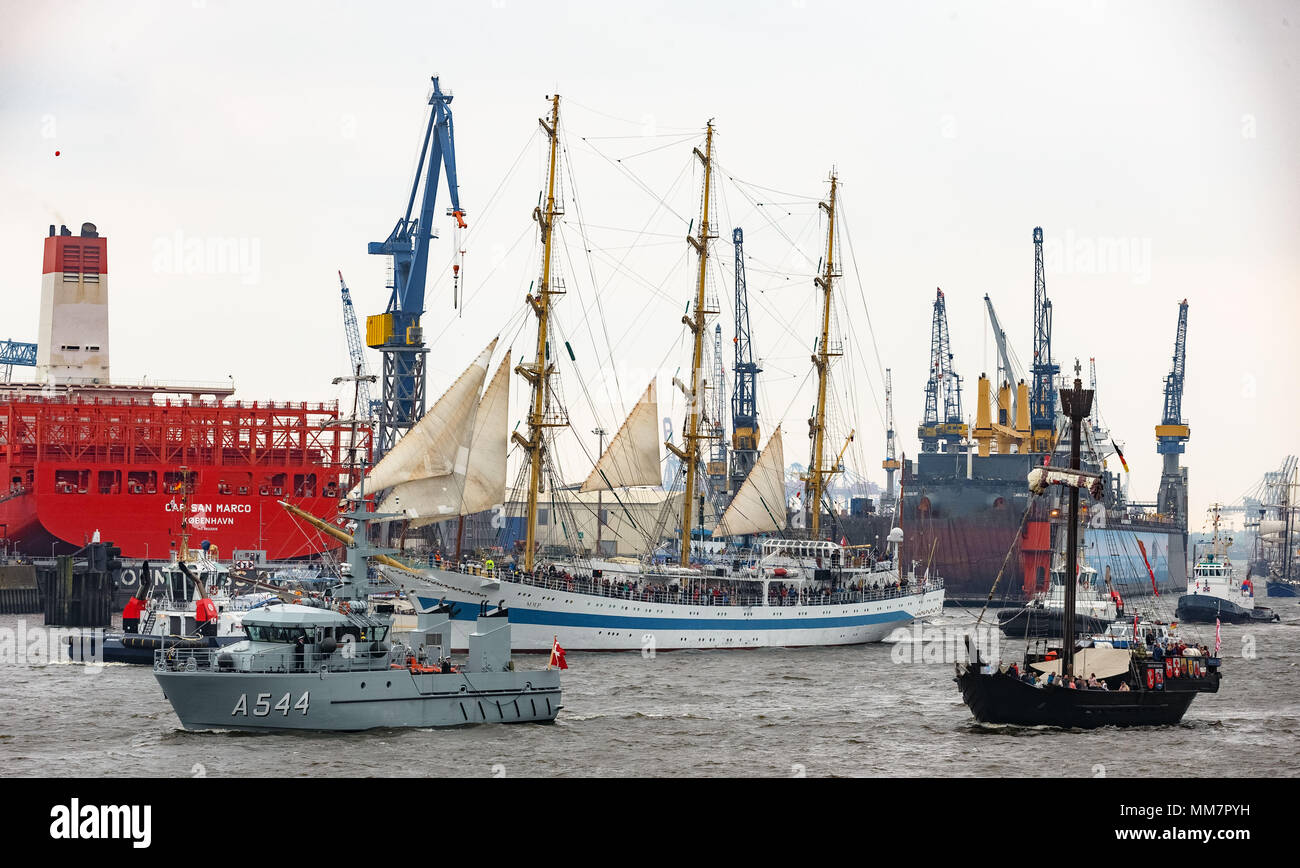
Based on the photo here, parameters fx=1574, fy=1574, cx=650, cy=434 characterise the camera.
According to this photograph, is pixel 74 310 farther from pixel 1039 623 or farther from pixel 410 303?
pixel 1039 623

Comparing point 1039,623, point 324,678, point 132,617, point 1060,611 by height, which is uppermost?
point 324,678

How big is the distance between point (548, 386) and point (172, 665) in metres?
37.0

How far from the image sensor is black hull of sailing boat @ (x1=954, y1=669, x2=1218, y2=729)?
5147cm

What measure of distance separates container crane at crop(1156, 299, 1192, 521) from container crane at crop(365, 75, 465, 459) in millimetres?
99688

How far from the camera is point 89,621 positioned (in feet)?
295

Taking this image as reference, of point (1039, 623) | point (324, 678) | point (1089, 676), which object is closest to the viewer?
point (324, 678)

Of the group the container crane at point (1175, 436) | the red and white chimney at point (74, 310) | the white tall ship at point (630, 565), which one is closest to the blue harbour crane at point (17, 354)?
the red and white chimney at point (74, 310)

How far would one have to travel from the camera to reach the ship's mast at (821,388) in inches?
3900

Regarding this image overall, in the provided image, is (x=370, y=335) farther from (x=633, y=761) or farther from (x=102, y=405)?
(x=633, y=761)

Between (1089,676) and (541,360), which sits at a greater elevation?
(541,360)

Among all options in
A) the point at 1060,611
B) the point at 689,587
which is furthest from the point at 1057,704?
the point at 1060,611

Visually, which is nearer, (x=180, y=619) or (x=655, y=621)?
(x=180, y=619)

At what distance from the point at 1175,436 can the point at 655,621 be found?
4822 inches

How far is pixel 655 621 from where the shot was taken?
8156 centimetres
